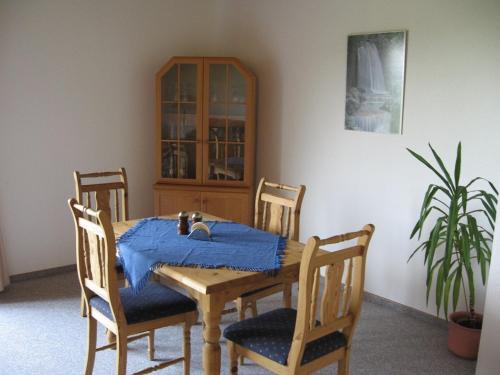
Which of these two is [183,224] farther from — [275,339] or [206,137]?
[206,137]

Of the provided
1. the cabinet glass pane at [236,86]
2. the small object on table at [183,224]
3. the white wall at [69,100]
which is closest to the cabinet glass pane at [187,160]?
the white wall at [69,100]

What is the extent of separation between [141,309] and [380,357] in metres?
1.45

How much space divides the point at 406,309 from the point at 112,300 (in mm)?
2143

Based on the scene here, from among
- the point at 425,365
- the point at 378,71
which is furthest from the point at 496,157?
the point at 425,365

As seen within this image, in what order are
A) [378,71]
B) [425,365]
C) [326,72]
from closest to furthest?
1. [425,365]
2. [378,71]
3. [326,72]

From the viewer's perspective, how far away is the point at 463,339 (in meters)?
3.07

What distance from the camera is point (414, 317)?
3.62 metres

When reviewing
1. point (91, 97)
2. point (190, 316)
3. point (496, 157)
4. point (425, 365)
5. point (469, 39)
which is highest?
point (469, 39)

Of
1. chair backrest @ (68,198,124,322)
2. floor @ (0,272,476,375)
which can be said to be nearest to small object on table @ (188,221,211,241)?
chair backrest @ (68,198,124,322)

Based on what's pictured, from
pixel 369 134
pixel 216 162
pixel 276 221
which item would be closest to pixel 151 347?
pixel 276 221

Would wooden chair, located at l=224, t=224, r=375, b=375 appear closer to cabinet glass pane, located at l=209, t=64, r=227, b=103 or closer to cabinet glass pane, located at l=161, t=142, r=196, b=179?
cabinet glass pane, located at l=161, t=142, r=196, b=179

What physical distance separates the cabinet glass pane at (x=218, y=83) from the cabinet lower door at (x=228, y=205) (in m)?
0.79

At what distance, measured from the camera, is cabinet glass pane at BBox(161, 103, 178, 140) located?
4539 millimetres

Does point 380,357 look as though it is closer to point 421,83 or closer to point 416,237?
point 416,237
